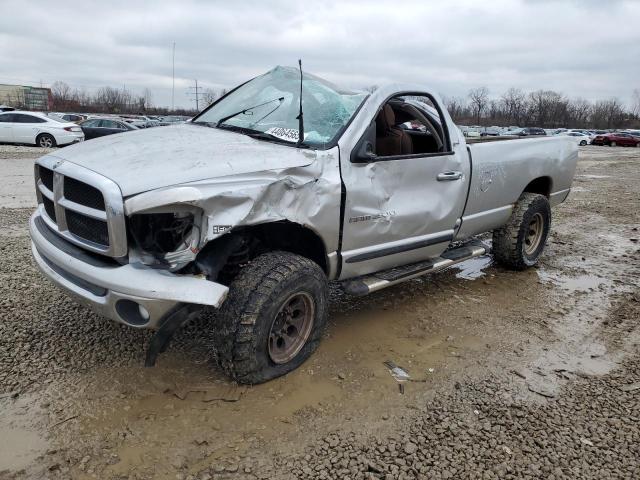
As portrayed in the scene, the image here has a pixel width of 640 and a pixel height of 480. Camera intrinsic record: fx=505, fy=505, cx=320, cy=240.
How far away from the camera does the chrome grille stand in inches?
103

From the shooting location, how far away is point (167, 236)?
293 cm

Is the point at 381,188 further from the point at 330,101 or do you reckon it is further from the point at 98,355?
the point at 98,355

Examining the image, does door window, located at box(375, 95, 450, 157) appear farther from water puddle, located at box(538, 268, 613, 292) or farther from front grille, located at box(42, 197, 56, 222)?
front grille, located at box(42, 197, 56, 222)

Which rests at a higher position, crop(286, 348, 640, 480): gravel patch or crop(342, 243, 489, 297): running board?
crop(342, 243, 489, 297): running board

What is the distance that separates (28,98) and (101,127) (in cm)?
7320

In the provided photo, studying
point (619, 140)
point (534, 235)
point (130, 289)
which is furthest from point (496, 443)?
point (619, 140)

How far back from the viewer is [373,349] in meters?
3.77

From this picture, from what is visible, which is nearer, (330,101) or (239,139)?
(239,139)

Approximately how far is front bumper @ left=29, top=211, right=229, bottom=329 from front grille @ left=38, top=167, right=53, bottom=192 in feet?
1.86

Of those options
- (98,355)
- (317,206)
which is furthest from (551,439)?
(98,355)

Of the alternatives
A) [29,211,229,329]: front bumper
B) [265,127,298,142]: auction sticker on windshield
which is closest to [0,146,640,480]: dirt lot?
[29,211,229,329]: front bumper

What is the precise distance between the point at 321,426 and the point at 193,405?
2.52 feet

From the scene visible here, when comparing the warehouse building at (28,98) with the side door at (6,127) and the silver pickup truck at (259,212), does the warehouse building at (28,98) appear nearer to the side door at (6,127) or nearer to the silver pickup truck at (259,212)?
the side door at (6,127)

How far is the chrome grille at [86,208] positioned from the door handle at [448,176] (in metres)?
2.59
